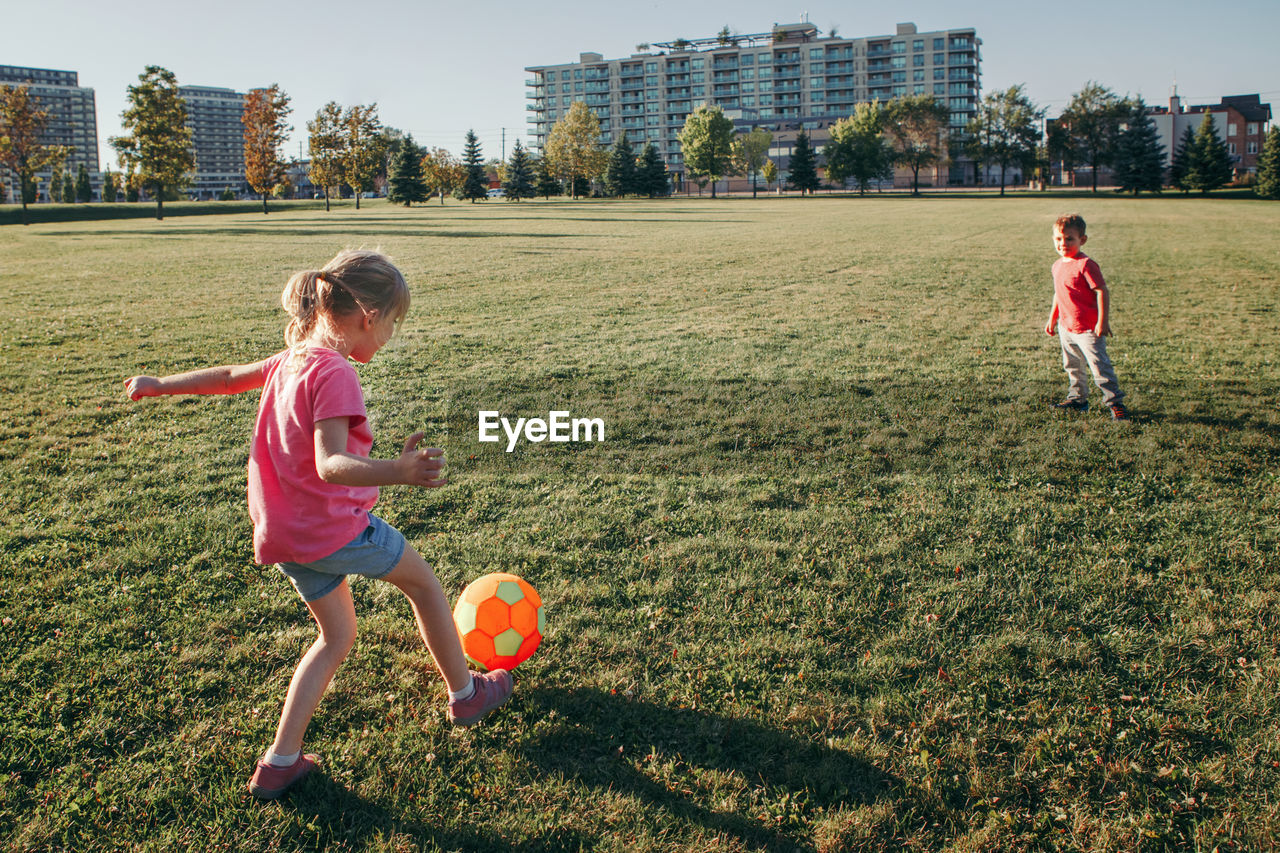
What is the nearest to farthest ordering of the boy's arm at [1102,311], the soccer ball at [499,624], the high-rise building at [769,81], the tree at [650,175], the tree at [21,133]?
the soccer ball at [499,624], the boy's arm at [1102,311], the tree at [21,133], the tree at [650,175], the high-rise building at [769,81]

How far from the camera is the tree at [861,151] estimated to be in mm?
86500

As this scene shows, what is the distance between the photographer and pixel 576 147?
83812mm

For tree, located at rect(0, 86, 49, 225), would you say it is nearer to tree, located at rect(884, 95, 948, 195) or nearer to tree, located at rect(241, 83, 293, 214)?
tree, located at rect(241, 83, 293, 214)

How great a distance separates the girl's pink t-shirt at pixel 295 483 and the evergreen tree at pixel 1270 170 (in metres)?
74.1

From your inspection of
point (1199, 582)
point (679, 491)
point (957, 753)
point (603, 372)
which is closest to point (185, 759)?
point (957, 753)

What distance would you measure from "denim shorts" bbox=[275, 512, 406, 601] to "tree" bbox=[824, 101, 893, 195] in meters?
90.3

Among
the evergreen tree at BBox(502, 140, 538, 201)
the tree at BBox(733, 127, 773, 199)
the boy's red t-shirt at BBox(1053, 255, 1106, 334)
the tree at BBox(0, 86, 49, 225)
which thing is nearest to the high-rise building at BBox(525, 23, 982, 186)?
the tree at BBox(733, 127, 773, 199)

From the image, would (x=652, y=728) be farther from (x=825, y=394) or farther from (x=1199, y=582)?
(x=825, y=394)

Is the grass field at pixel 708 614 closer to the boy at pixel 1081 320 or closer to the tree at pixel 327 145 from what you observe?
the boy at pixel 1081 320

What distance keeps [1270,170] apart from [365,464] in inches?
2940

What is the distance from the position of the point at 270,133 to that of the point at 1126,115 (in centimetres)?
8111

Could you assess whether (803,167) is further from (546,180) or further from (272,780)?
(272,780)

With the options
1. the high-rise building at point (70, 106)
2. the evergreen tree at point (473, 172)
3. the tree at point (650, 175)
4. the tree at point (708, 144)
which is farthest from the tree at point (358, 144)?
the high-rise building at point (70, 106)

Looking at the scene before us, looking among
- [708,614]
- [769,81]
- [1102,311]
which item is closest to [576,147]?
[769,81]
